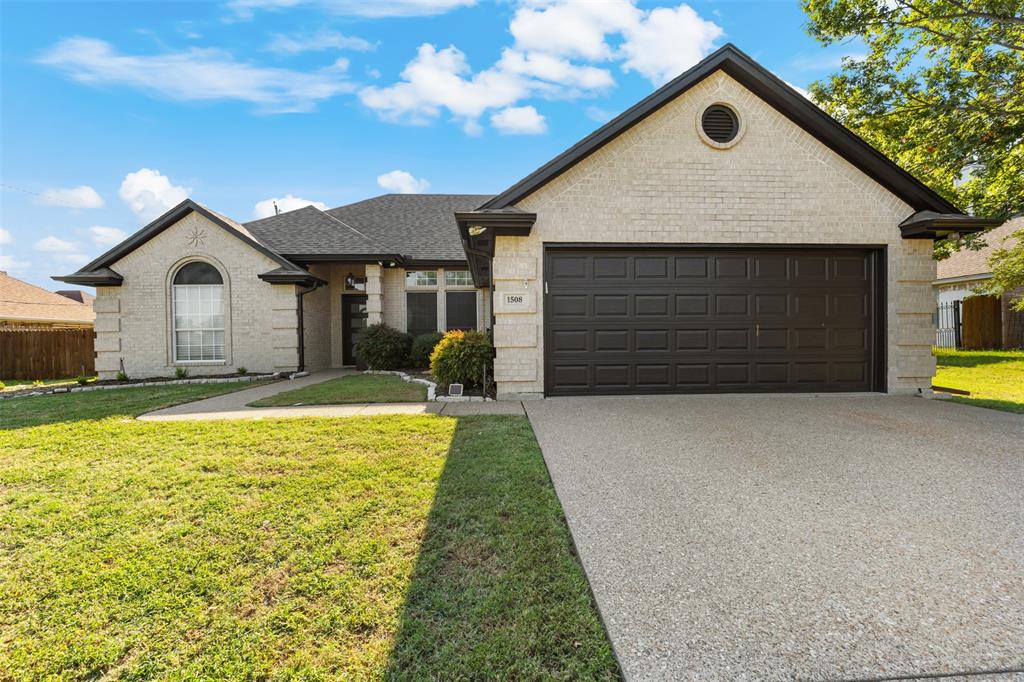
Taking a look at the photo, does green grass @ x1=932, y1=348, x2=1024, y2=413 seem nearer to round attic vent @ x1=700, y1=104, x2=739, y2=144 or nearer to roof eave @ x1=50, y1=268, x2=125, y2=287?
round attic vent @ x1=700, y1=104, x2=739, y2=144

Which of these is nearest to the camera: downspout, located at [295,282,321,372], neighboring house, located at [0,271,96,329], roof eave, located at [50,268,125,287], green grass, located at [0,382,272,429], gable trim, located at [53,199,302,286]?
→ green grass, located at [0,382,272,429]

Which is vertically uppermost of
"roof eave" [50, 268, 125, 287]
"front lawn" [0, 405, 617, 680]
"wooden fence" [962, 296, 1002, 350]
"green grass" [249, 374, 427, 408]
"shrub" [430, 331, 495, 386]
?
"roof eave" [50, 268, 125, 287]

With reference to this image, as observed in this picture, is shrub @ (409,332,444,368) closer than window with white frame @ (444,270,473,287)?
Yes

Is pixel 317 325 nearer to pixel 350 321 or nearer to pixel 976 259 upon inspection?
pixel 350 321

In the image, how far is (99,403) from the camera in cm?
859

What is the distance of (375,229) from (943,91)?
54.8ft

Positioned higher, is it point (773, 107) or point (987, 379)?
point (773, 107)

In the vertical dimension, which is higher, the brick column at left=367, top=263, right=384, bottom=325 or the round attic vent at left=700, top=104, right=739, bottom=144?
the round attic vent at left=700, top=104, right=739, bottom=144

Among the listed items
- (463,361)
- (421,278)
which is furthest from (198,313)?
(463,361)

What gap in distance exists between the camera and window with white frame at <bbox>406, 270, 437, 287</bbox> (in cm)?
1530

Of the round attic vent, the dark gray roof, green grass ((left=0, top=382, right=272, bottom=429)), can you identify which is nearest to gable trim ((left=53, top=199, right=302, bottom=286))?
the dark gray roof

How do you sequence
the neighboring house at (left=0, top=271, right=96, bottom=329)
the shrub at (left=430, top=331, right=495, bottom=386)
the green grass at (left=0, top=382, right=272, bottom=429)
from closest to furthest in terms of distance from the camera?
the green grass at (left=0, top=382, right=272, bottom=429) → the shrub at (left=430, top=331, right=495, bottom=386) → the neighboring house at (left=0, top=271, right=96, bottom=329)

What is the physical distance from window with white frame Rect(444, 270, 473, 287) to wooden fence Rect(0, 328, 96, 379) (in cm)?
1281

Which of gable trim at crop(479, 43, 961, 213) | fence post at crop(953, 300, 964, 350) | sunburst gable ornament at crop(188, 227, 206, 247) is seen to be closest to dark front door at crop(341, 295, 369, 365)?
sunburst gable ornament at crop(188, 227, 206, 247)
